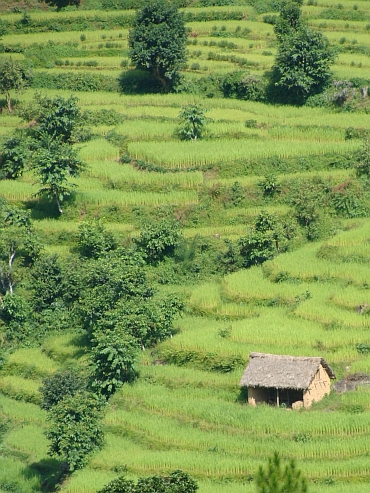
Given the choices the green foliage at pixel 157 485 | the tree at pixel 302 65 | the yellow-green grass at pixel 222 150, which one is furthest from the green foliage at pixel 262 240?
the green foliage at pixel 157 485

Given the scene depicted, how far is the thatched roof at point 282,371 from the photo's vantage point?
3288 centimetres

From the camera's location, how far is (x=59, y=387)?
34.8m

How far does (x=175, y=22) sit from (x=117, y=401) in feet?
64.8

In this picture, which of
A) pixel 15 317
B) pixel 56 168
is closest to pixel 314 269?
pixel 15 317

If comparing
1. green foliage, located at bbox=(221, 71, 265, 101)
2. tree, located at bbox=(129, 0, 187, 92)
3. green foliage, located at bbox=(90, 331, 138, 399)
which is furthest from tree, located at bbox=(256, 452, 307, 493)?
tree, located at bbox=(129, 0, 187, 92)

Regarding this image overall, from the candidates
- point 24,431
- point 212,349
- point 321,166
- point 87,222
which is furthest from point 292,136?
point 24,431

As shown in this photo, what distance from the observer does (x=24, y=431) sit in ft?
114

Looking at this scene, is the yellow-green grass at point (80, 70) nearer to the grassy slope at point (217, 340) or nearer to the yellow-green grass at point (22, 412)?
the grassy slope at point (217, 340)

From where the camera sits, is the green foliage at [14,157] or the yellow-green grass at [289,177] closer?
the yellow-green grass at [289,177]

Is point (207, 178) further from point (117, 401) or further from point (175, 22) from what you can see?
point (117, 401)

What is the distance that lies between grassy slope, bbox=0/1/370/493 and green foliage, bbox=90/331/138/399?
0.45 metres

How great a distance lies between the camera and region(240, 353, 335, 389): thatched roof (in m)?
32.9

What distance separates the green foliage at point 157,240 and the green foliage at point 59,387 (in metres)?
7.04

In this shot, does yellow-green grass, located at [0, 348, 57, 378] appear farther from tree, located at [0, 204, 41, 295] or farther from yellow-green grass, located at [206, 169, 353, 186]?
yellow-green grass, located at [206, 169, 353, 186]
